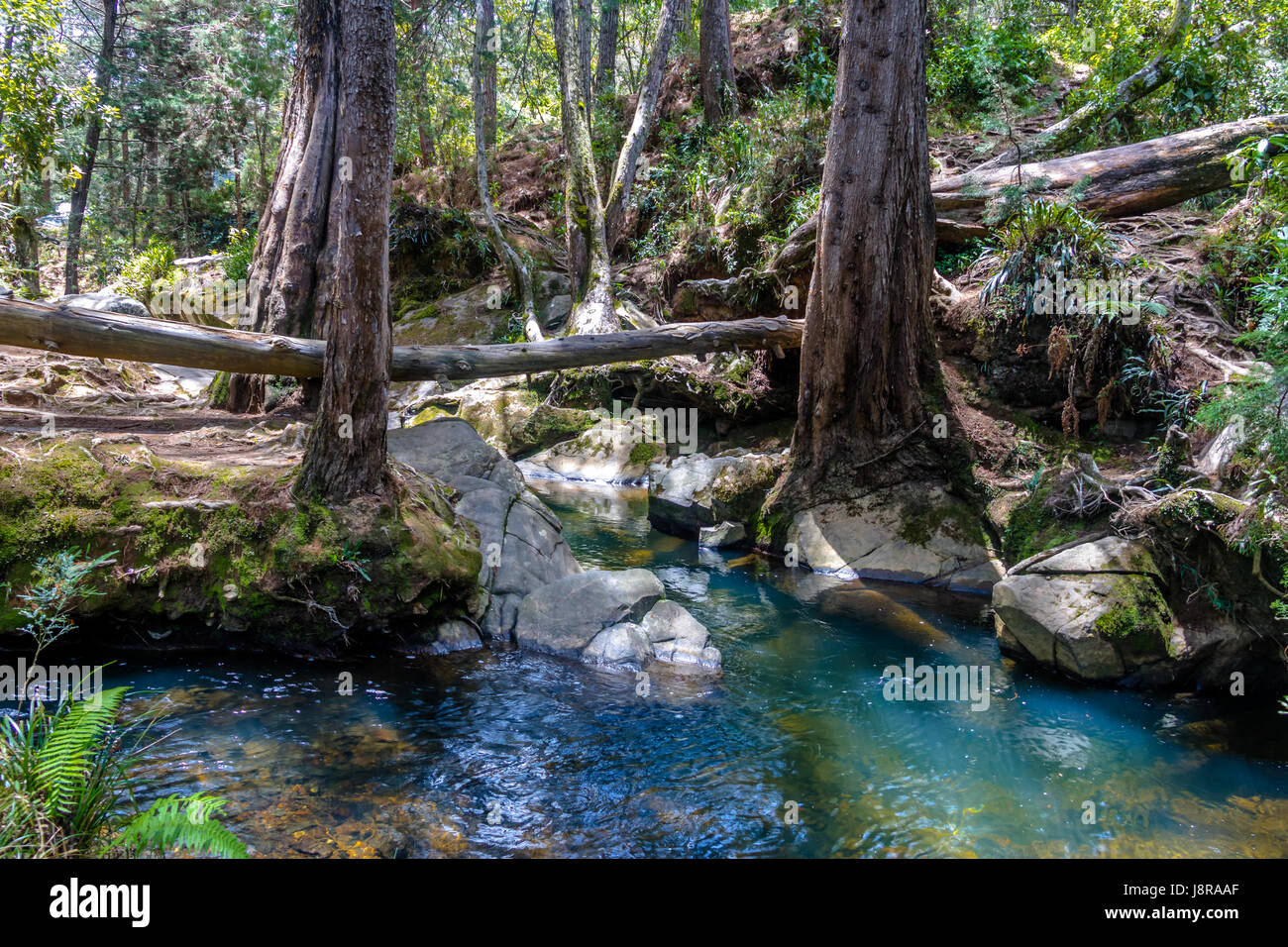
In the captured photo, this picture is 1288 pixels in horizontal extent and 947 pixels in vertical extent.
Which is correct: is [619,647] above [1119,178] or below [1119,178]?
below

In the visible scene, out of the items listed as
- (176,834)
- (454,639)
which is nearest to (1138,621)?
(454,639)

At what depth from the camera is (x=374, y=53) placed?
4.96 metres

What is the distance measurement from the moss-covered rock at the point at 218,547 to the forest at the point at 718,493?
3 cm

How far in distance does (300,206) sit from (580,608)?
21.3 ft

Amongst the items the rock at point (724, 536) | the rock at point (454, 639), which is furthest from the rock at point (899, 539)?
the rock at point (454, 639)

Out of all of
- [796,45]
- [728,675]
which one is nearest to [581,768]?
[728,675]

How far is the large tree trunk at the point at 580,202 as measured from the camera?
41.2ft

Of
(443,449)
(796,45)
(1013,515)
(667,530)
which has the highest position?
(796,45)

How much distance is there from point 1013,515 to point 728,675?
2973 millimetres

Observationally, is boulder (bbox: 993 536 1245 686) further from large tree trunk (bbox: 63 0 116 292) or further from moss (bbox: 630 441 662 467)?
large tree trunk (bbox: 63 0 116 292)

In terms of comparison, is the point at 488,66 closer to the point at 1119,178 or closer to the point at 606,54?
the point at 606,54

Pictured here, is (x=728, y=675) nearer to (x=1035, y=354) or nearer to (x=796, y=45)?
(x=1035, y=354)

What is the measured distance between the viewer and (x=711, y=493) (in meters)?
9.19

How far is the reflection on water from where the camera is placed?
3.60 meters
